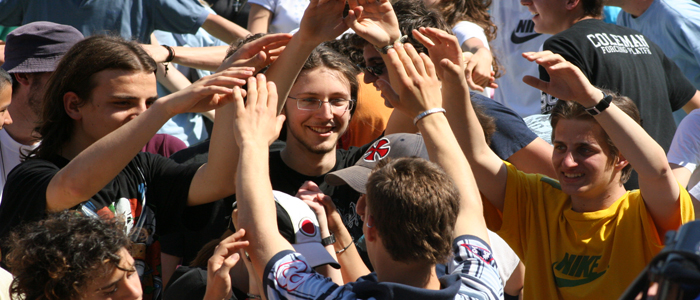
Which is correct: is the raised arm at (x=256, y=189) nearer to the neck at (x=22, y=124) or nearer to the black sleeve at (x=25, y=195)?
the black sleeve at (x=25, y=195)

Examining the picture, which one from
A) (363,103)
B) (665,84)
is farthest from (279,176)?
(665,84)

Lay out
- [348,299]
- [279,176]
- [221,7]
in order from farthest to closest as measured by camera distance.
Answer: [221,7], [279,176], [348,299]

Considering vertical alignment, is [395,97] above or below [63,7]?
above

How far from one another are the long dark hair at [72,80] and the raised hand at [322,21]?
0.66 metres

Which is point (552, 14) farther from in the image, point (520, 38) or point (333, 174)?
point (333, 174)

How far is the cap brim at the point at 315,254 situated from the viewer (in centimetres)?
205

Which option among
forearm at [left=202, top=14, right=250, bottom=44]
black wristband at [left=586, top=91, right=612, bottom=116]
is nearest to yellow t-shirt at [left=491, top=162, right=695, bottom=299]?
black wristband at [left=586, top=91, right=612, bottom=116]

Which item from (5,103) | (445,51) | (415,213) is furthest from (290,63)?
(5,103)

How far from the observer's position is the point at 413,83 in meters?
2.23

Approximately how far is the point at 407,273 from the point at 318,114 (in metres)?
1.15

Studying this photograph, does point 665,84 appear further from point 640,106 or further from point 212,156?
point 212,156

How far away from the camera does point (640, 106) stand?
11.9ft

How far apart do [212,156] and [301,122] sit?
558 millimetres

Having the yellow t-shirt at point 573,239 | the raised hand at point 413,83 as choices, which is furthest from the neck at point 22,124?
the yellow t-shirt at point 573,239
